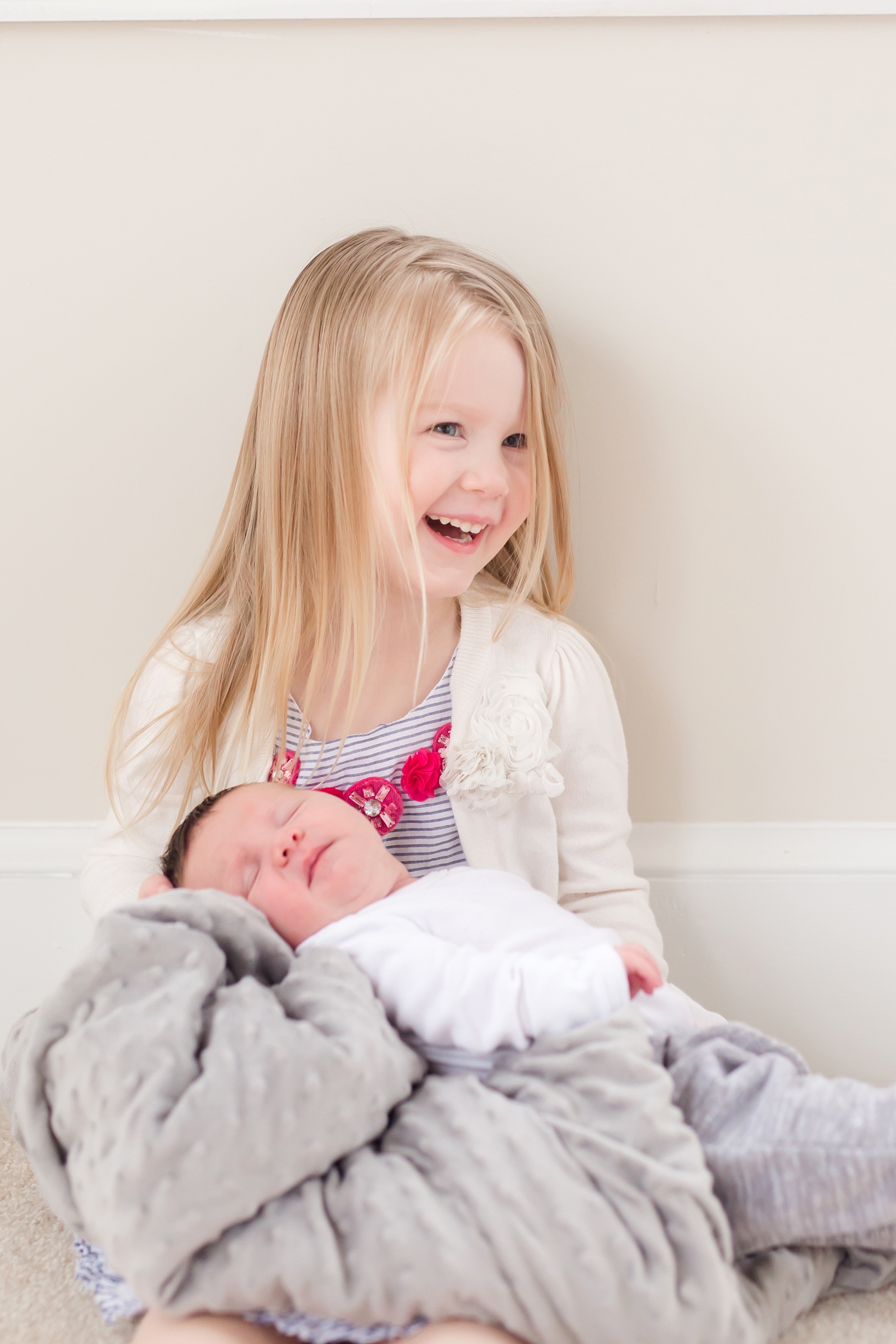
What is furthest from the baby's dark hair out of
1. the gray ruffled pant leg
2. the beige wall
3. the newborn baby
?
the gray ruffled pant leg

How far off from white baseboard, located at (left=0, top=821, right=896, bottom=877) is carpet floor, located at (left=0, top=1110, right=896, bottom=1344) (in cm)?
40

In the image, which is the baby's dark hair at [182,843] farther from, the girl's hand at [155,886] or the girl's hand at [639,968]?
the girl's hand at [639,968]

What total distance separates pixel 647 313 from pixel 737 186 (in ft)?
0.48

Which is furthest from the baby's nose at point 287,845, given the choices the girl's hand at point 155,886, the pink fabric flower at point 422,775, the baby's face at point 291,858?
the pink fabric flower at point 422,775

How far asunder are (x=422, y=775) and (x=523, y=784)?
0.33 feet

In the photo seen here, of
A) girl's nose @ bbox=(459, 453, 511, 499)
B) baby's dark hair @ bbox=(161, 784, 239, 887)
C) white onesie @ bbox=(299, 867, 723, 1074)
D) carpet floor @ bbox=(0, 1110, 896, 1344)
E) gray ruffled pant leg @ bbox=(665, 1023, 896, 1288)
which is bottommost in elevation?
carpet floor @ bbox=(0, 1110, 896, 1344)

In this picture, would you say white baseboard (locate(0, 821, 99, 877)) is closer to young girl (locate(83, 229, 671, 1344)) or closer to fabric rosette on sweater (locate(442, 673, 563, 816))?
young girl (locate(83, 229, 671, 1344))

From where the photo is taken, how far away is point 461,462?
98 cm

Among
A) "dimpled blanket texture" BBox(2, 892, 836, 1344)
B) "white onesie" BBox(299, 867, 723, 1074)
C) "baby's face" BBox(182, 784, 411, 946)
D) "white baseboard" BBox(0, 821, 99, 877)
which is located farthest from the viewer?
"white baseboard" BBox(0, 821, 99, 877)

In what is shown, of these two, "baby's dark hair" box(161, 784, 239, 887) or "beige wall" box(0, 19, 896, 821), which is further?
"beige wall" box(0, 19, 896, 821)

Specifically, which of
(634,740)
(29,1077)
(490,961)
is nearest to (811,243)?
(634,740)

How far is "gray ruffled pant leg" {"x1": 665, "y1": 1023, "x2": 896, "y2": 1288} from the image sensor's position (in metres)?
0.70

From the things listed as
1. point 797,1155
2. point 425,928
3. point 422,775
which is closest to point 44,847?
point 422,775

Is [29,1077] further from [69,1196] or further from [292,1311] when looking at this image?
[292,1311]
